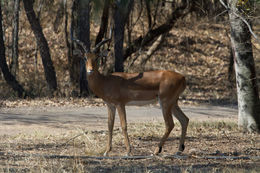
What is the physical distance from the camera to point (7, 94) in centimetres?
1833

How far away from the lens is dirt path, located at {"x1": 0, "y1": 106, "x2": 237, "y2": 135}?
12.5 metres

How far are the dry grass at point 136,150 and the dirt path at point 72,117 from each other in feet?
3.58

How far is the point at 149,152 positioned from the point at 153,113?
6150 millimetres

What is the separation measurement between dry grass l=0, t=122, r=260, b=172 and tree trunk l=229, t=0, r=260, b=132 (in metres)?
0.45

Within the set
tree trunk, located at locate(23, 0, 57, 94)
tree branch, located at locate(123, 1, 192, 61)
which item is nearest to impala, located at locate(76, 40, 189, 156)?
tree trunk, located at locate(23, 0, 57, 94)

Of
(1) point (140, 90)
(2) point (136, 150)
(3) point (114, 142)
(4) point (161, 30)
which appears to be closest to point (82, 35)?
(4) point (161, 30)

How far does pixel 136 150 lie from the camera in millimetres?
9289

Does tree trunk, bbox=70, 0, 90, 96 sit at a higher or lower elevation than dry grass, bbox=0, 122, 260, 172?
higher

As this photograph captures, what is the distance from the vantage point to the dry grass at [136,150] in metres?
7.52

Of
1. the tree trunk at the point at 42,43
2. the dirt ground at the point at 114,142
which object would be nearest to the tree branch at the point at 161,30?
the tree trunk at the point at 42,43

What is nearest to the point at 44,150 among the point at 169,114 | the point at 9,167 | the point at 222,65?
the point at 9,167

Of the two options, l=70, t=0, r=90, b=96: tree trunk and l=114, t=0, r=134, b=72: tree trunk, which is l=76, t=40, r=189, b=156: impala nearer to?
l=70, t=0, r=90, b=96: tree trunk

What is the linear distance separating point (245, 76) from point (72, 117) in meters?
5.33

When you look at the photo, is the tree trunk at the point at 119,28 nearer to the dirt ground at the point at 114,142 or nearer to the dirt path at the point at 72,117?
the dirt ground at the point at 114,142
